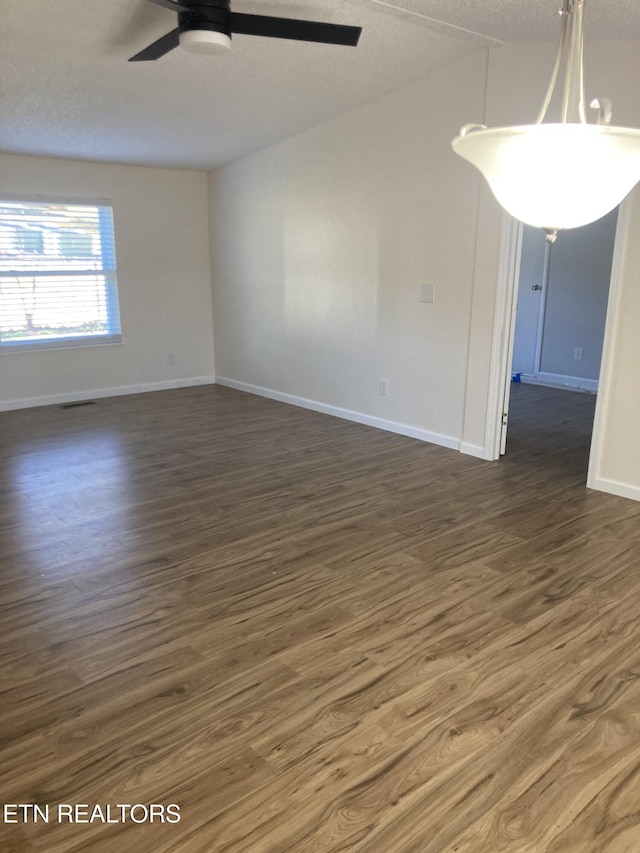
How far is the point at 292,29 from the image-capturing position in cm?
258

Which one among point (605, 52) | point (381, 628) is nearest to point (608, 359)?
point (605, 52)

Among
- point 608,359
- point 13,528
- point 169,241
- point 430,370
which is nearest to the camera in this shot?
point 13,528

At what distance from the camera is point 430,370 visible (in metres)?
4.57

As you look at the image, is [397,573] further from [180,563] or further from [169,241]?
[169,241]

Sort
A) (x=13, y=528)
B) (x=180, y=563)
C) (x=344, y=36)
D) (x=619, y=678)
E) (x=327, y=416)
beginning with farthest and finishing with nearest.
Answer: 1. (x=327, y=416)
2. (x=13, y=528)
3. (x=180, y=563)
4. (x=344, y=36)
5. (x=619, y=678)

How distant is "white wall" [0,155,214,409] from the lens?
5844 millimetres

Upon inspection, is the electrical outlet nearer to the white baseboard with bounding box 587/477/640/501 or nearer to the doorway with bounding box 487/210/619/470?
the white baseboard with bounding box 587/477/640/501

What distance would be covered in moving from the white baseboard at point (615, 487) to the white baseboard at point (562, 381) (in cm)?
299

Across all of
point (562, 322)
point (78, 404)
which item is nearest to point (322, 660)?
point (78, 404)

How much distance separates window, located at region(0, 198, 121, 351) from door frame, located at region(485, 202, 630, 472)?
4.01 meters

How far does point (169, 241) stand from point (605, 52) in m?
4.49

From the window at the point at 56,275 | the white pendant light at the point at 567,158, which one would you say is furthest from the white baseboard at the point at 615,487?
the window at the point at 56,275

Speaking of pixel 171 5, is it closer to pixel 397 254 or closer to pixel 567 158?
pixel 567 158

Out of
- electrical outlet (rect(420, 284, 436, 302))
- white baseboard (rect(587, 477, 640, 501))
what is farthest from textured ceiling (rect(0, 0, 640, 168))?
white baseboard (rect(587, 477, 640, 501))
